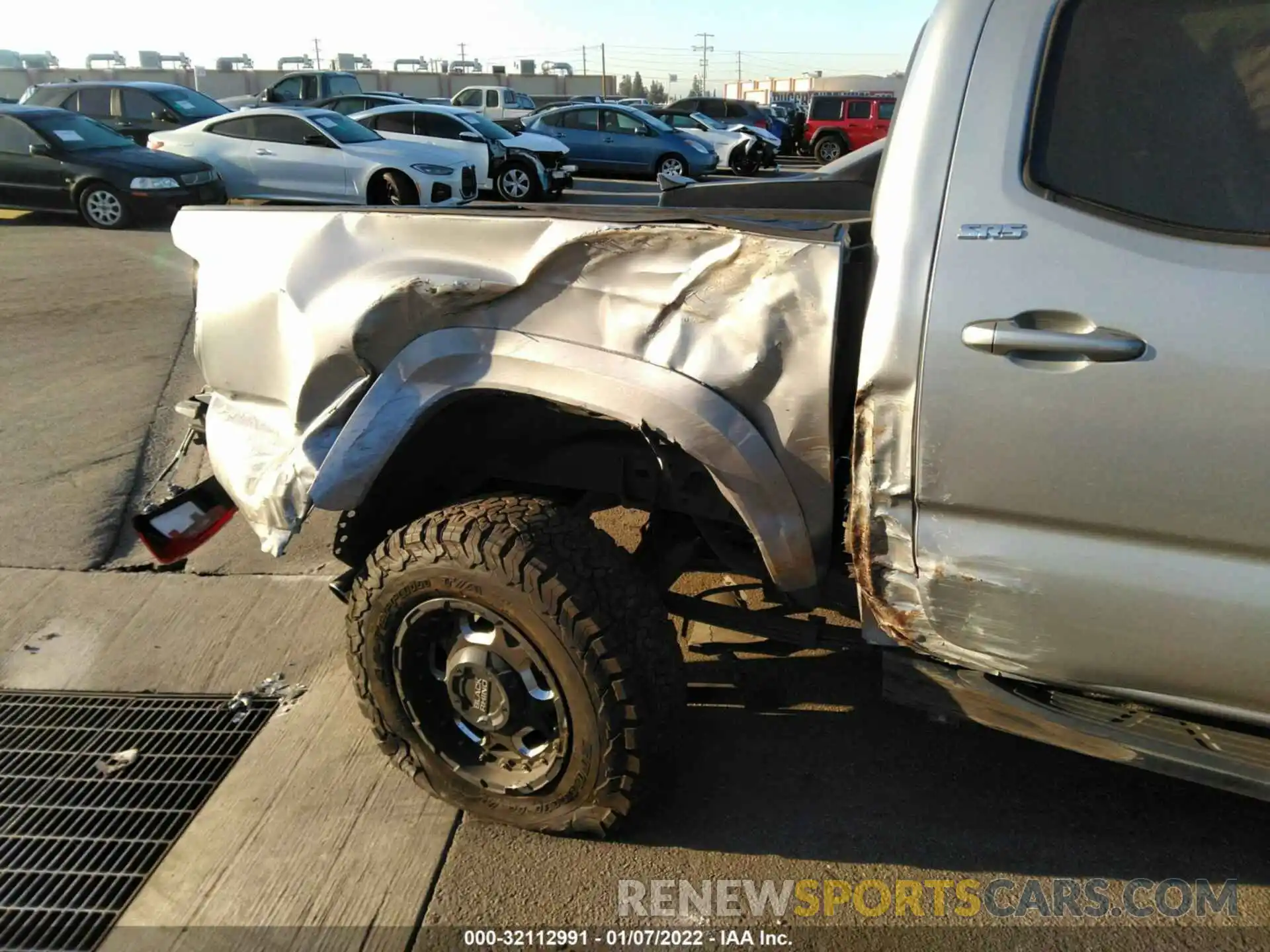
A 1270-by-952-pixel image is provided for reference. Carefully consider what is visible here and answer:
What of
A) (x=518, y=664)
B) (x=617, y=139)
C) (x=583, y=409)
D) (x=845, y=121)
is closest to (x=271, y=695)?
(x=518, y=664)

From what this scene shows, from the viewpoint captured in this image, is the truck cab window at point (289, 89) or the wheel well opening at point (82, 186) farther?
the truck cab window at point (289, 89)

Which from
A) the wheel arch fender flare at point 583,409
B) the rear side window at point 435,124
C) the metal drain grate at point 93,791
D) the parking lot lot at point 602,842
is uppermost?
the rear side window at point 435,124

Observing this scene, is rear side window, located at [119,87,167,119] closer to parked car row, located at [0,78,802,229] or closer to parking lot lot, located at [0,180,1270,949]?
parked car row, located at [0,78,802,229]

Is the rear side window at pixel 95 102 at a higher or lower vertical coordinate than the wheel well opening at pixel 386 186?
higher

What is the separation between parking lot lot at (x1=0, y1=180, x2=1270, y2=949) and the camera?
2.42 metres

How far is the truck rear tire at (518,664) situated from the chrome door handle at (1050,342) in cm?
101

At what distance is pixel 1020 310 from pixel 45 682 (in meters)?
3.32

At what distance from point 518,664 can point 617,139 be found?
1987 cm

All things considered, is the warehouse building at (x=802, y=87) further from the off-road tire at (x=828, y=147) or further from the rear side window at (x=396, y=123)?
the rear side window at (x=396, y=123)

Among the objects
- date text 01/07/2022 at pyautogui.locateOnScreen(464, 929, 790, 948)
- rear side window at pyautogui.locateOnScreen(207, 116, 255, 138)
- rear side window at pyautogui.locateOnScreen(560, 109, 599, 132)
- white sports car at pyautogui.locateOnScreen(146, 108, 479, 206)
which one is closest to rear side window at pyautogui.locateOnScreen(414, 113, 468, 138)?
white sports car at pyautogui.locateOnScreen(146, 108, 479, 206)

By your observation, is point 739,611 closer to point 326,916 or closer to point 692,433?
point 692,433

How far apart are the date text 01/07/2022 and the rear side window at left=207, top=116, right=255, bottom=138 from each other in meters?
14.2

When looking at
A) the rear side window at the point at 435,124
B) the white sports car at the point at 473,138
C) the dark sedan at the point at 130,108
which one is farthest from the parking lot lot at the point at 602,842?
the dark sedan at the point at 130,108

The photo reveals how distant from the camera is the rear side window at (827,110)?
27.0 metres
